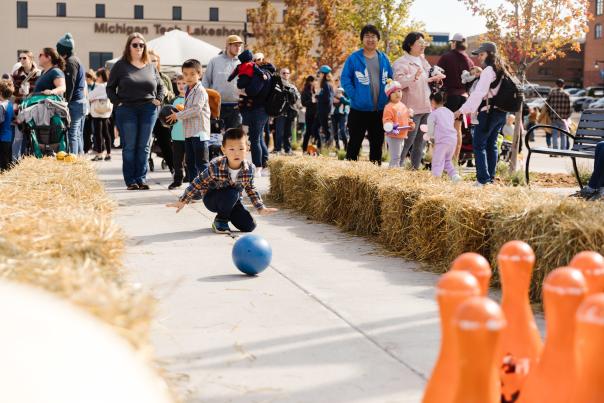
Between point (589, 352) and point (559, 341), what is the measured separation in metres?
0.15

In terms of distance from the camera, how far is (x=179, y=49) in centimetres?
2683

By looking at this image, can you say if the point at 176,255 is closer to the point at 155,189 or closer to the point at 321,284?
the point at 321,284

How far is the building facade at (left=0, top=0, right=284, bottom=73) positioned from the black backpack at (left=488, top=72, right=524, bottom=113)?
5874 centimetres

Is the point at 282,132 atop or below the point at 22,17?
below

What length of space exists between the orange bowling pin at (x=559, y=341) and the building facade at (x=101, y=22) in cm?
6731

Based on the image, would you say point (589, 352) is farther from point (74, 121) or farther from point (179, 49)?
point (179, 49)

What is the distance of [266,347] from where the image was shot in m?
4.45

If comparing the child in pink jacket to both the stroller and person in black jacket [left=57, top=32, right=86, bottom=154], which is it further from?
person in black jacket [left=57, top=32, right=86, bottom=154]

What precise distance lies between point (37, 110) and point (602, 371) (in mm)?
10674

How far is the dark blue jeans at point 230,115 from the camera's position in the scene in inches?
525

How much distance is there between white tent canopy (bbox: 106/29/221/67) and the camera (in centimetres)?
2608

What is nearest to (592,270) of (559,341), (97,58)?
(559,341)

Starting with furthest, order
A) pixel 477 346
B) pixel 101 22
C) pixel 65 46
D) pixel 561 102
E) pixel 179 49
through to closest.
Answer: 1. pixel 101 22
2. pixel 179 49
3. pixel 561 102
4. pixel 65 46
5. pixel 477 346

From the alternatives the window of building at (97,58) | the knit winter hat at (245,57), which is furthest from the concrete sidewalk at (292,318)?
the window of building at (97,58)
